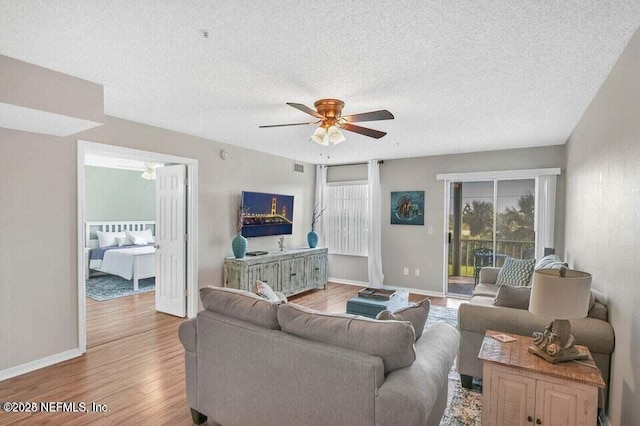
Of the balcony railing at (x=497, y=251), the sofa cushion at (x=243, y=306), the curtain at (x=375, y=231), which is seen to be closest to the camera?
the sofa cushion at (x=243, y=306)

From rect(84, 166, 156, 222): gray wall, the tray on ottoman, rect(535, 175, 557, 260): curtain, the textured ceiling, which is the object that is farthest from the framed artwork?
rect(84, 166, 156, 222): gray wall

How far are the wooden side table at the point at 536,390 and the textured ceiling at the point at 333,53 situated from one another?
1.90 meters

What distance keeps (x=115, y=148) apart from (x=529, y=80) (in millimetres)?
4051

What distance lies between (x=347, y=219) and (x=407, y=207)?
1.26 meters

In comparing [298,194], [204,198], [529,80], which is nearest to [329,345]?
[529,80]

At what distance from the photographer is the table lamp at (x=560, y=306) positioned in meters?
1.81

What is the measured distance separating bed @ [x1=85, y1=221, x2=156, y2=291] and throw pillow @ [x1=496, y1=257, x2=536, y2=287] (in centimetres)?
569

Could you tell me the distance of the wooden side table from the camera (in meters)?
1.73

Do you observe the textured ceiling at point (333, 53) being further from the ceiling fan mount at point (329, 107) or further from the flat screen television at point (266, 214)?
the flat screen television at point (266, 214)

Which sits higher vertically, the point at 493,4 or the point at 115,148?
the point at 493,4

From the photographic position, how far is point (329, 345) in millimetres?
1716

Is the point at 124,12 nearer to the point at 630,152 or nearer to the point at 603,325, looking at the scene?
the point at 630,152

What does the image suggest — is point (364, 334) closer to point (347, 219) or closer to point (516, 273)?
point (516, 273)

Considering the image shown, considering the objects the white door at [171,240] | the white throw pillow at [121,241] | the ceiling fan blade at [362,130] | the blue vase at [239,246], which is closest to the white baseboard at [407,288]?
the blue vase at [239,246]
